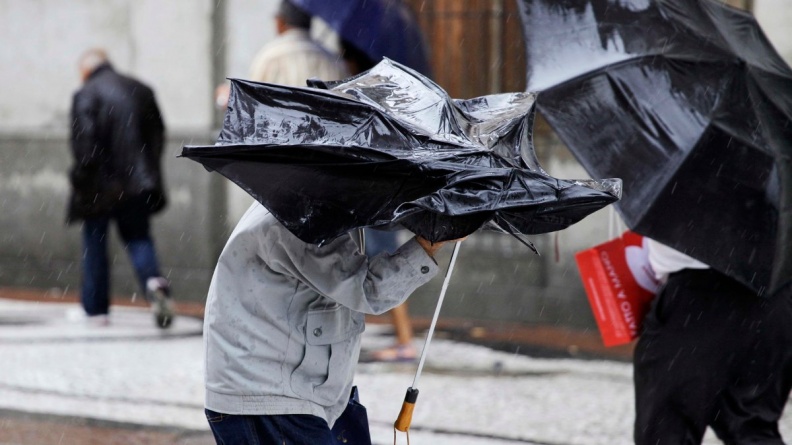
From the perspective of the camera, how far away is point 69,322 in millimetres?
8391

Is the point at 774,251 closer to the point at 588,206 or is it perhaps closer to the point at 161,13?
the point at 588,206

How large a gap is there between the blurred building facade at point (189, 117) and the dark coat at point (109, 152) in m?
1.26

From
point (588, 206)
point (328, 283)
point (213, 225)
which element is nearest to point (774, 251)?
point (588, 206)

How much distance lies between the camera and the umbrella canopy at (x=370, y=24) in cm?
684

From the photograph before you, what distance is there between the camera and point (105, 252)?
8398 mm

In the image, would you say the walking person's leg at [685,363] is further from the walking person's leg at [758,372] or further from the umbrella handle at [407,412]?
the umbrella handle at [407,412]

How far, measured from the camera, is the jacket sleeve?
2.77 m

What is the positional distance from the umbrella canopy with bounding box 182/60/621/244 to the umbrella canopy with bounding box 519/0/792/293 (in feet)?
3.15

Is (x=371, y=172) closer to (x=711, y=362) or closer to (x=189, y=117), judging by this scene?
(x=711, y=362)

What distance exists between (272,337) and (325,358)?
161 mm

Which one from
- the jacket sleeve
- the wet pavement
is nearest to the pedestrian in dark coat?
the wet pavement

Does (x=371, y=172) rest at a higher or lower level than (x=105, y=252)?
higher

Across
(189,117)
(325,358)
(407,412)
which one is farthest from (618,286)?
(189,117)

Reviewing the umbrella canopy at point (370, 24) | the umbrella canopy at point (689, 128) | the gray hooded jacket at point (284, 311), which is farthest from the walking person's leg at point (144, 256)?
the gray hooded jacket at point (284, 311)
